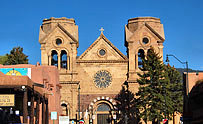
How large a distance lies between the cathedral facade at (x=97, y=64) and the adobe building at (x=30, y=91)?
11179 millimetres

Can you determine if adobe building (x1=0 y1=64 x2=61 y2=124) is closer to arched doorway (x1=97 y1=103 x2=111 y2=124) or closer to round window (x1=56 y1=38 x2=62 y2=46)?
arched doorway (x1=97 y1=103 x2=111 y2=124)

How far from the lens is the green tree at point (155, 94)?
6181 centimetres

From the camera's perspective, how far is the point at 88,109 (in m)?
72.4

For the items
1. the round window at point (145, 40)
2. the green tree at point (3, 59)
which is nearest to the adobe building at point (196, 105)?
the round window at point (145, 40)

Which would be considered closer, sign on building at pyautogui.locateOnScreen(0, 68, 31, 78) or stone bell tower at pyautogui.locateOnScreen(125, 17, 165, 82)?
sign on building at pyautogui.locateOnScreen(0, 68, 31, 78)

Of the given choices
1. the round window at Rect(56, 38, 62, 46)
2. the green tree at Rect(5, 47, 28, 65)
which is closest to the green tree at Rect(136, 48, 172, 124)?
the round window at Rect(56, 38, 62, 46)

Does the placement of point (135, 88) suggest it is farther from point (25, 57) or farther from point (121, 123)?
point (25, 57)

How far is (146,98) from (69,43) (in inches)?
711

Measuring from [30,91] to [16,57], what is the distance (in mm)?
43248

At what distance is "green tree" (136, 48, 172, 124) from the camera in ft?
203

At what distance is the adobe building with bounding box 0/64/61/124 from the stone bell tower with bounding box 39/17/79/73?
40.8 ft

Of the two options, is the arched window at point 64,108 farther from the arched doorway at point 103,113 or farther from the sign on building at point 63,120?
the sign on building at point 63,120

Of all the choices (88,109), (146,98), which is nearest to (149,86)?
(146,98)

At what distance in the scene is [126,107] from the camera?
235ft
